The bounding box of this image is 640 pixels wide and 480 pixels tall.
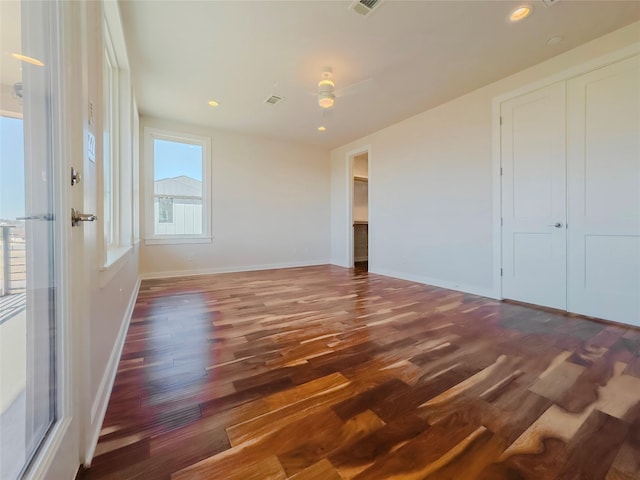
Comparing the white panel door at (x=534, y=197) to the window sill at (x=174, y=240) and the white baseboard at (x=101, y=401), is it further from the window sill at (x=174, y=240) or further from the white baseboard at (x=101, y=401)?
the window sill at (x=174, y=240)

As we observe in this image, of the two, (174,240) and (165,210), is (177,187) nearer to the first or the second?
(165,210)

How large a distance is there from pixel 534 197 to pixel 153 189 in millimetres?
5654

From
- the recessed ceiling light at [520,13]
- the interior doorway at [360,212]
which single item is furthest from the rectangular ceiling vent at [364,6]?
the interior doorway at [360,212]

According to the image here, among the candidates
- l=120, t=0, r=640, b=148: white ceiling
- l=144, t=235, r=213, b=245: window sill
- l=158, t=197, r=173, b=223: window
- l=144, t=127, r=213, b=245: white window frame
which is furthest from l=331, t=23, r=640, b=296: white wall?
l=158, t=197, r=173, b=223: window

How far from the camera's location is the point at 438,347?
6.63 feet

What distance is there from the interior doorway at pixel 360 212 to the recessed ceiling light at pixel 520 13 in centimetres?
438

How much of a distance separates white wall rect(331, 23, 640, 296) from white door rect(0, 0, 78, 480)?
401 centimetres

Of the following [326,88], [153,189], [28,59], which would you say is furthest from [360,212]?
[28,59]

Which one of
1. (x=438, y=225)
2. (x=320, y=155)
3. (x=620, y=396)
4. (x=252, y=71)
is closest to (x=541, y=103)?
(x=438, y=225)

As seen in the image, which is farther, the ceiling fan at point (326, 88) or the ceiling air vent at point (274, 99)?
the ceiling air vent at point (274, 99)

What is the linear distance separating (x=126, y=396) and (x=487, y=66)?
4.39 m

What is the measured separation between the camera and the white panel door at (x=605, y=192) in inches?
96.3

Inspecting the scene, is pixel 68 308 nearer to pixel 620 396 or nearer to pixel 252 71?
pixel 620 396

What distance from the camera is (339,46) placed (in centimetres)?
268
